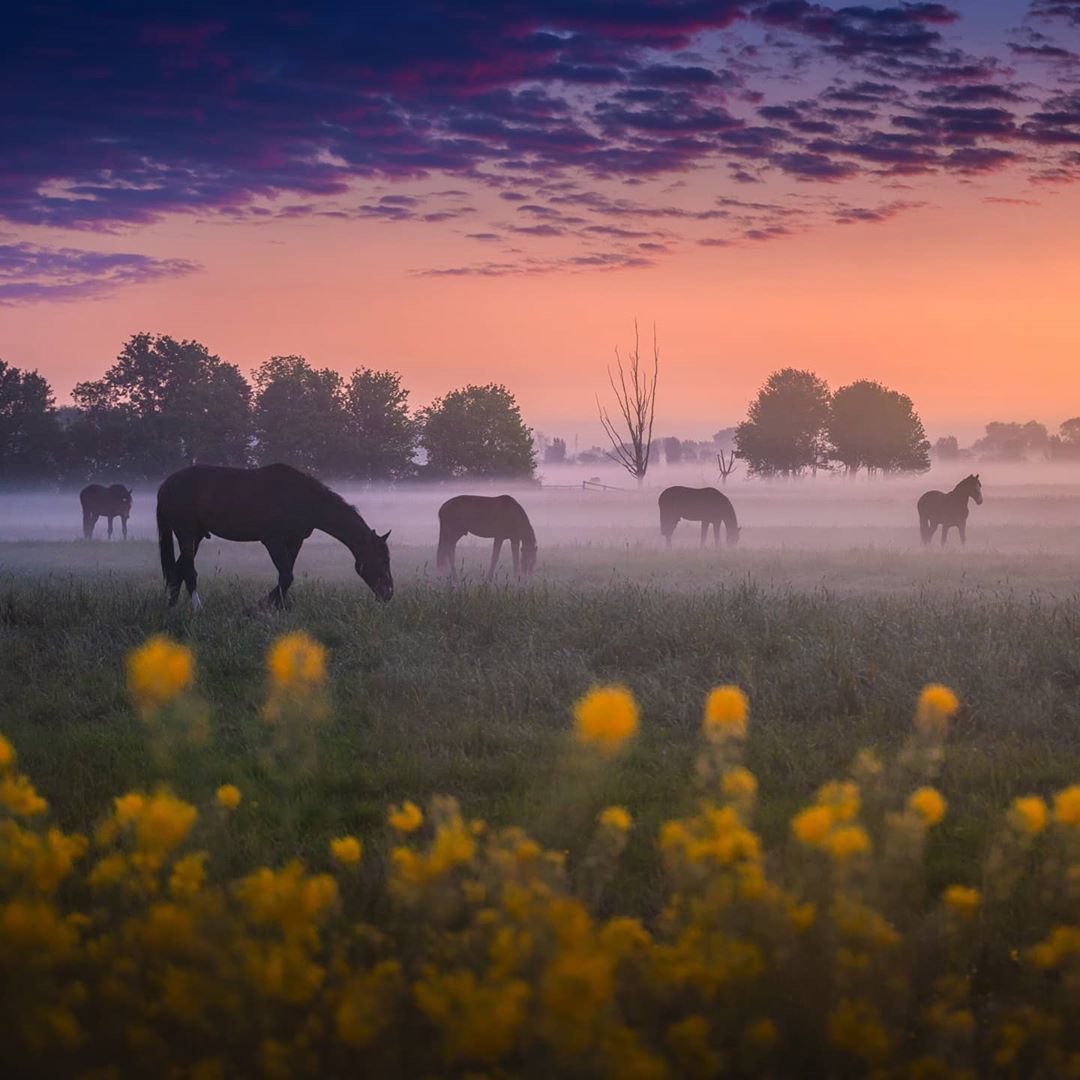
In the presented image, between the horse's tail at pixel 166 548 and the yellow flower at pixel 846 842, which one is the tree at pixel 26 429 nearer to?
the horse's tail at pixel 166 548

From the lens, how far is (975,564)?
2242 centimetres

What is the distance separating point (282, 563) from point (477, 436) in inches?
2184

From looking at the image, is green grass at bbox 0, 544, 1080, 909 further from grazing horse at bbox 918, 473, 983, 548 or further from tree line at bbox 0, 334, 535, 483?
tree line at bbox 0, 334, 535, 483

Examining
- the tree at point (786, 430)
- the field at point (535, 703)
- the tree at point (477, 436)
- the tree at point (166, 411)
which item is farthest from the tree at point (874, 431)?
the field at point (535, 703)

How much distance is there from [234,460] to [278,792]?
52677 mm

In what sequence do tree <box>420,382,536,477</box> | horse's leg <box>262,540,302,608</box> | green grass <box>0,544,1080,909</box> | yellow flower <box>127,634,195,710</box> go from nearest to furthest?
1. green grass <box>0,544,1080,909</box>
2. yellow flower <box>127,634,195,710</box>
3. horse's leg <box>262,540,302,608</box>
4. tree <box>420,382,536,477</box>

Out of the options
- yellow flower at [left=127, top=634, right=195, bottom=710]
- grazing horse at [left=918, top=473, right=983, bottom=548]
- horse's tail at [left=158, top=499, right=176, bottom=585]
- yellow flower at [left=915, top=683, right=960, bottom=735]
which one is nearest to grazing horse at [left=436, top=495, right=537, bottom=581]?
horse's tail at [left=158, top=499, right=176, bottom=585]

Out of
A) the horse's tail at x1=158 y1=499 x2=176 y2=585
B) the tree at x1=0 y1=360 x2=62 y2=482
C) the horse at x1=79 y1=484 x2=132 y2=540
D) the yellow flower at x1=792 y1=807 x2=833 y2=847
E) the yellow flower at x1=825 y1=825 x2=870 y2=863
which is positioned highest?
the tree at x1=0 y1=360 x2=62 y2=482

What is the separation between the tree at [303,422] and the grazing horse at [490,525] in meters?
37.7

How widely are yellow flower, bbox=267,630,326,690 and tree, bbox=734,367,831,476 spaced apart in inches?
2912

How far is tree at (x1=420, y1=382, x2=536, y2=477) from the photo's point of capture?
6769 cm

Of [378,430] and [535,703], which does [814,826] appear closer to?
[535,703]

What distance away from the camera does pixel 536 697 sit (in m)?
7.89

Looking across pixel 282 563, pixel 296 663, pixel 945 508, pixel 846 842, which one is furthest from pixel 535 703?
pixel 945 508
